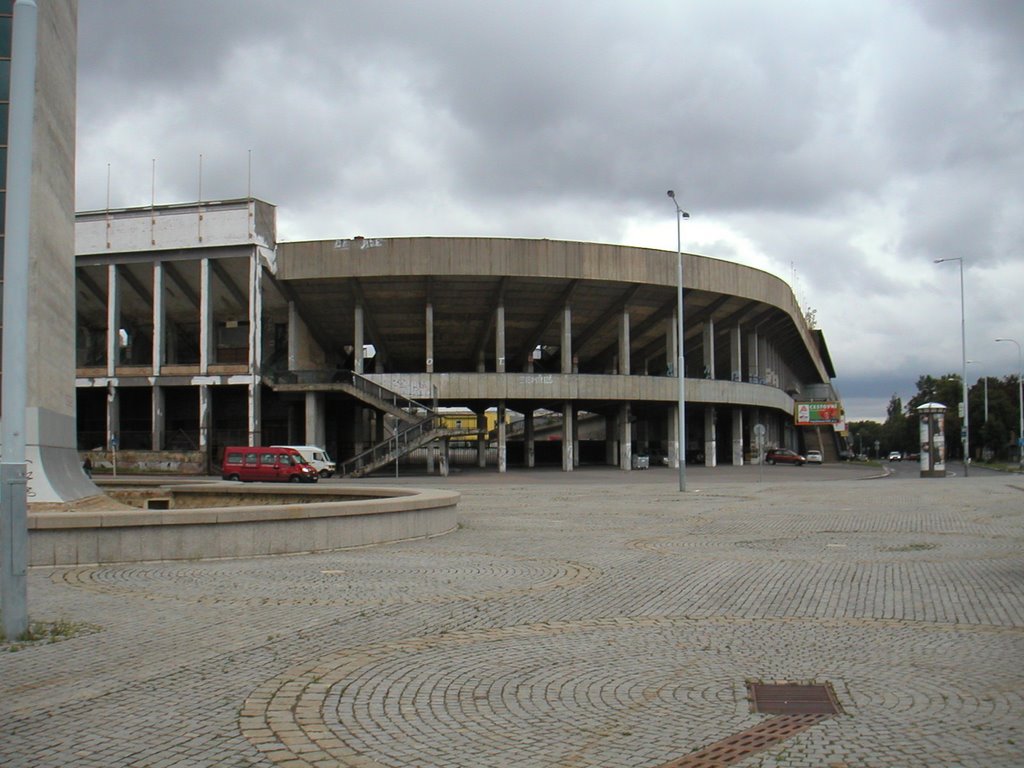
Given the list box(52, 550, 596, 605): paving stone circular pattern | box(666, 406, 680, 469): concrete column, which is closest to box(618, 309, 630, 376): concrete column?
box(666, 406, 680, 469): concrete column

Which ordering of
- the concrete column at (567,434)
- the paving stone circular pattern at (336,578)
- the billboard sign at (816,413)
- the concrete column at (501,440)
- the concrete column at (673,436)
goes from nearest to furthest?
the paving stone circular pattern at (336,578) → the concrete column at (501,440) → the concrete column at (567,434) → the concrete column at (673,436) → the billboard sign at (816,413)

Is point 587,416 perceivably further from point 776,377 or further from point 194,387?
point 194,387

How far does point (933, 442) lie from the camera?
54.6 metres

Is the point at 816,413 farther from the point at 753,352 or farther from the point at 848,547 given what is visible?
the point at 848,547

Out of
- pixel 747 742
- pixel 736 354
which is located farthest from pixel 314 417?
pixel 747 742

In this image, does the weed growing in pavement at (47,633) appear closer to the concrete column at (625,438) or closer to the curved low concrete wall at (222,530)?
the curved low concrete wall at (222,530)

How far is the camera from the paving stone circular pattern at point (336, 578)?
1083 cm

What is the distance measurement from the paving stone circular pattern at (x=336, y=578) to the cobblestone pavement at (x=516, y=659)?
7 cm

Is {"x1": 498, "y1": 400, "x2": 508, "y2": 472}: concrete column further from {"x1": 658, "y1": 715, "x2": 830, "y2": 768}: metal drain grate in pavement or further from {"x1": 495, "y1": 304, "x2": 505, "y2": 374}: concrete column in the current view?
{"x1": 658, "y1": 715, "x2": 830, "y2": 768}: metal drain grate in pavement

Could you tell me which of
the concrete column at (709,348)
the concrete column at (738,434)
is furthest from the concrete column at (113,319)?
the concrete column at (738,434)

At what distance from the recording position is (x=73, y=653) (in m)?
7.85

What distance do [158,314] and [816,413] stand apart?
6118cm

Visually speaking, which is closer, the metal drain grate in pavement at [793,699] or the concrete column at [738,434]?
the metal drain grate in pavement at [793,699]

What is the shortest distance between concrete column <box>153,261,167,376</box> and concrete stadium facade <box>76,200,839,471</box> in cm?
12
